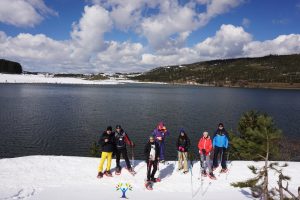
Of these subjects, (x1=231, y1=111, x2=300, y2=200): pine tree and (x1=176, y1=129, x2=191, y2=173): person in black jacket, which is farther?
(x1=176, y1=129, x2=191, y2=173): person in black jacket

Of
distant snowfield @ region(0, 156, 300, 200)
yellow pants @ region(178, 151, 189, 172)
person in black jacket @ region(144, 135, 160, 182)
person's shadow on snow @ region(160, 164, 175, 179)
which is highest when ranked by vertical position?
person in black jacket @ region(144, 135, 160, 182)

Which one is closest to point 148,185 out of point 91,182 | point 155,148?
point 155,148

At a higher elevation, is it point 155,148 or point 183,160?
A: point 155,148

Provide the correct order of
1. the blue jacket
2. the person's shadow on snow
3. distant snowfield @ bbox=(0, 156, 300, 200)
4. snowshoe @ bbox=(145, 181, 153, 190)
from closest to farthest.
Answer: distant snowfield @ bbox=(0, 156, 300, 200), snowshoe @ bbox=(145, 181, 153, 190), the person's shadow on snow, the blue jacket

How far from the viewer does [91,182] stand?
44.9ft

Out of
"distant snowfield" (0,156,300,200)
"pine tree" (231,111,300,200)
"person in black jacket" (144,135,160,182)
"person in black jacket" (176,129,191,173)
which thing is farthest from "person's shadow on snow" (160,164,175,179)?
"pine tree" (231,111,300,200)

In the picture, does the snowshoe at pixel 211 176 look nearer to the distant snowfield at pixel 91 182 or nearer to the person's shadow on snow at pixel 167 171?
the distant snowfield at pixel 91 182

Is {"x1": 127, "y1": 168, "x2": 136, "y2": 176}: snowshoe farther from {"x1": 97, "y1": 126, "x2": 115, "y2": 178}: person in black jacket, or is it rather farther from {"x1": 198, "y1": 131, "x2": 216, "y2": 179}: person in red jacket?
{"x1": 198, "y1": 131, "x2": 216, "y2": 179}: person in red jacket

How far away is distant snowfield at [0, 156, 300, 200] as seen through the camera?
12.4 meters

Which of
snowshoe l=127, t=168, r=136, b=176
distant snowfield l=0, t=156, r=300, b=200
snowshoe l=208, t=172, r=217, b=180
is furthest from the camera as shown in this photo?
snowshoe l=127, t=168, r=136, b=176

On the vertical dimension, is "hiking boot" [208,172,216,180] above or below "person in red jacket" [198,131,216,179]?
below

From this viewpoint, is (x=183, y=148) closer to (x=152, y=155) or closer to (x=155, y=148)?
(x=155, y=148)

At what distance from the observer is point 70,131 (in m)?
41.1

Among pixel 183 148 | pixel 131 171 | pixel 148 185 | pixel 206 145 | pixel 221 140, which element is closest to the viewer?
pixel 148 185
